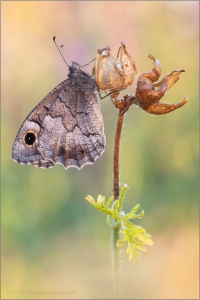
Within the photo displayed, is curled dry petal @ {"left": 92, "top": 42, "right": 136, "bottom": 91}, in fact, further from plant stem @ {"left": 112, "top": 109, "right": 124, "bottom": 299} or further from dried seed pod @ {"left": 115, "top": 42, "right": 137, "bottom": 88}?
plant stem @ {"left": 112, "top": 109, "right": 124, "bottom": 299}

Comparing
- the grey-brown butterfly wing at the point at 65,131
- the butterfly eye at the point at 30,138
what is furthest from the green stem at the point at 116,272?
Result: the butterfly eye at the point at 30,138

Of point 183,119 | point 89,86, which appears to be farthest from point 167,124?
point 89,86

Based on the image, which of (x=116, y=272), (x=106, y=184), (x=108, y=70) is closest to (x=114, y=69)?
(x=108, y=70)

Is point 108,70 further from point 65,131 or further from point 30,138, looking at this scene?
point 30,138

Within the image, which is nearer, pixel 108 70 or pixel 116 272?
pixel 116 272

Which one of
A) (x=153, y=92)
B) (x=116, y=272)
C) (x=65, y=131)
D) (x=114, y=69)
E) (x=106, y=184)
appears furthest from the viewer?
(x=106, y=184)

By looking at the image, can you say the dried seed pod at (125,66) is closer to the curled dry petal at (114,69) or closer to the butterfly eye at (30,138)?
the curled dry petal at (114,69)
